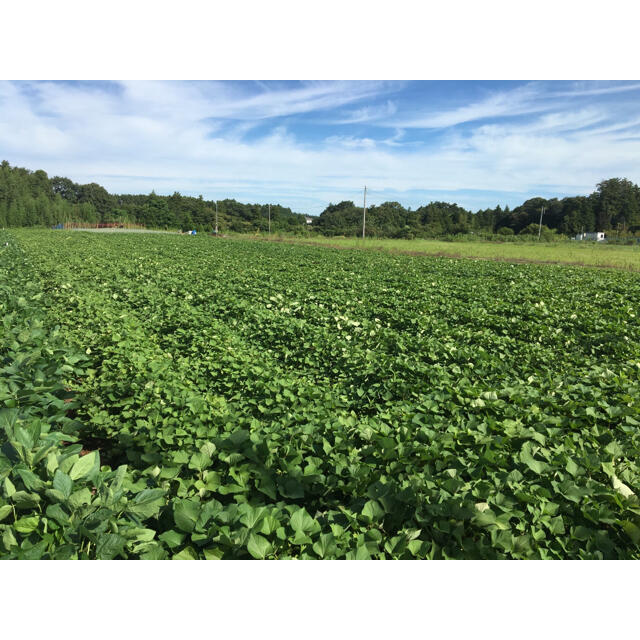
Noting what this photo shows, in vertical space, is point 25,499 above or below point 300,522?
above

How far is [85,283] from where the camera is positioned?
379 inches

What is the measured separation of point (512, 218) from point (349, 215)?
3331 cm

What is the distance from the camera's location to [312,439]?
2.77 meters

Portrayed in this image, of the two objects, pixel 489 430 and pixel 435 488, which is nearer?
pixel 435 488

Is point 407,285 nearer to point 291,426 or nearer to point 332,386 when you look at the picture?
point 332,386

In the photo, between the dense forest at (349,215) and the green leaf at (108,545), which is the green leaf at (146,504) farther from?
the dense forest at (349,215)

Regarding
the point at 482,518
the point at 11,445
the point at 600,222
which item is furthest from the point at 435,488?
the point at 600,222

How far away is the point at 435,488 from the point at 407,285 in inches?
376

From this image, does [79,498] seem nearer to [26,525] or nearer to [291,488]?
[26,525]

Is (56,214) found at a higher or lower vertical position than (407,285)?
higher

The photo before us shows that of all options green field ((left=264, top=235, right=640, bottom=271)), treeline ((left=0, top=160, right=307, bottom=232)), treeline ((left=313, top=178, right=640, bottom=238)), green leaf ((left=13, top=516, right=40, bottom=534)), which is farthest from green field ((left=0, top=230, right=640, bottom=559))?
treeline ((left=0, top=160, right=307, bottom=232))

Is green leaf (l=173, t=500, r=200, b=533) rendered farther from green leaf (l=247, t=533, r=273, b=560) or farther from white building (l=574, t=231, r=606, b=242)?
white building (l=574, t=231, r=606, b=242)

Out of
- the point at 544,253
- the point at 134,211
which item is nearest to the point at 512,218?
the point at 544,253

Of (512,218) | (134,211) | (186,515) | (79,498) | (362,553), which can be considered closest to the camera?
(79,498)
